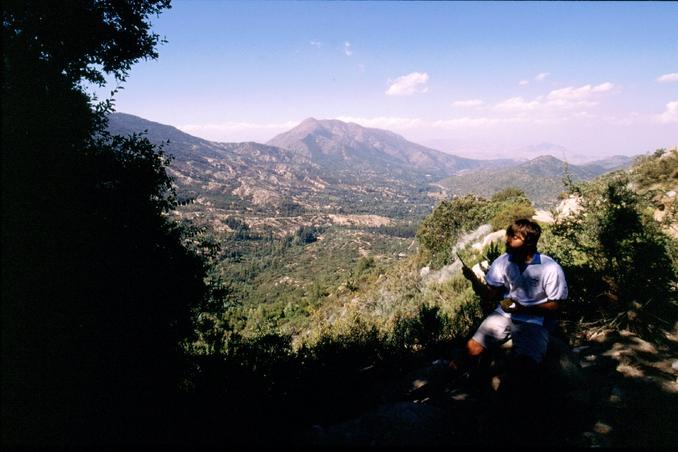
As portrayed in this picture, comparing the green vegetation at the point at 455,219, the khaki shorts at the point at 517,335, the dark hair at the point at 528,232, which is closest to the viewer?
the khaki shorts at the point at 517,335

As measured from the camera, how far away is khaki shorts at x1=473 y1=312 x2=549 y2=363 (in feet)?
12.6

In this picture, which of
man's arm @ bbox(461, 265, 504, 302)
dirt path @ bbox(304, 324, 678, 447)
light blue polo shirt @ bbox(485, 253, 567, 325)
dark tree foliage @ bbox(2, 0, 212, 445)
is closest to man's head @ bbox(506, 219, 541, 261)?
light blue polo shirt @ bbox(485, 253, 567, 325)

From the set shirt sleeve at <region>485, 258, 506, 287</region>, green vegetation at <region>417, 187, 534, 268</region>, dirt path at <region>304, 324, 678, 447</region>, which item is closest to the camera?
dirt path at <region>304, 324, 678, 447</region>

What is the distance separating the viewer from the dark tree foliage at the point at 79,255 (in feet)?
13.0

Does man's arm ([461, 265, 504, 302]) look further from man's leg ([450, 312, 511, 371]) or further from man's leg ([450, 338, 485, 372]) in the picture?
man's leg ([450, 338, 485, 372])

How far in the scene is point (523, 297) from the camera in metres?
4.14

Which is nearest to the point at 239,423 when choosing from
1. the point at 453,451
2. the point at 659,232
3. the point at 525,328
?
the point at 453,451

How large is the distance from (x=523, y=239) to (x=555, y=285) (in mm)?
641

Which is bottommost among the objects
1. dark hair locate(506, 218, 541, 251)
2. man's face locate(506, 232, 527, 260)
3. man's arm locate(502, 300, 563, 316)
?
man's arm locate(502, 300, 563, 316)

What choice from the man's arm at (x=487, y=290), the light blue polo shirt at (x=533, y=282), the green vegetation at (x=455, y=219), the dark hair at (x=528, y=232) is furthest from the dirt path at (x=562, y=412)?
the green vegetation at (x=455, y=219)

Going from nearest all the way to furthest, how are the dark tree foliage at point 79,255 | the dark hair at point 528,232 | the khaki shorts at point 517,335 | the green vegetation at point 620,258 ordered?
the khaki shorts at point 517,335
the dark tree foliage at point 79,255
the dark hair at point 528,232
the green vegetation at point 620,258

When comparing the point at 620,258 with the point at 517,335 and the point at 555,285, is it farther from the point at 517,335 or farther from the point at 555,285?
the point at 517,335

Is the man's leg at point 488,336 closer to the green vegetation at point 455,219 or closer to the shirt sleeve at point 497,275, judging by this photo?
the shirt sleeve at point 497,275

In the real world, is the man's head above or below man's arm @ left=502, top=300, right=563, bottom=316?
above
